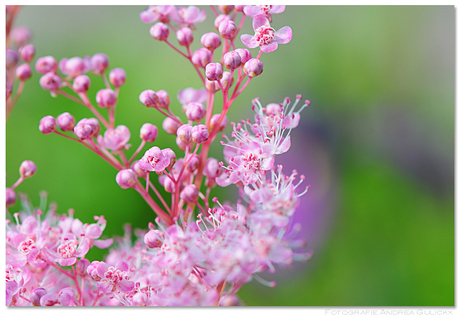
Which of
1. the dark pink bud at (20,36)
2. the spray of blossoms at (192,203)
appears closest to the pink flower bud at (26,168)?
the spray of blossoms at (192,203)

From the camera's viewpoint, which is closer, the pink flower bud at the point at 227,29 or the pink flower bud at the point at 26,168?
the pink flower bud at the point at 227,29

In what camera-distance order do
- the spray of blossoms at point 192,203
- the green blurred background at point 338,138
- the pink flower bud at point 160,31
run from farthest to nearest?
1. the green blurred background at point 338,138
2. the pink flower bud at point 160,31
3. the spray of blossoms at point 192,203

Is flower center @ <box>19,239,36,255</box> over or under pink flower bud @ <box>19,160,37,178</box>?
under

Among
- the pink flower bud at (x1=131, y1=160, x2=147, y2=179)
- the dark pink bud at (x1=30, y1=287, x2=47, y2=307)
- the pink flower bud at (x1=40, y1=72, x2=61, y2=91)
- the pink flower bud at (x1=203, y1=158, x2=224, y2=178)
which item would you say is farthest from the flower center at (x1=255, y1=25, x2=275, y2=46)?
the dark pink bud at (x1=30, y1=287, x2=47, y2=307)

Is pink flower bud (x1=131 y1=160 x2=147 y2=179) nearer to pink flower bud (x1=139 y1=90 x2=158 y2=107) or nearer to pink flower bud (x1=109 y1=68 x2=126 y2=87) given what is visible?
pink flower bud (x1=139 y1=90 x2=158 y2=107)

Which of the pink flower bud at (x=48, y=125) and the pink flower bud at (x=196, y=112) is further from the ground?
the pink flower bud at (x=196, y=112)

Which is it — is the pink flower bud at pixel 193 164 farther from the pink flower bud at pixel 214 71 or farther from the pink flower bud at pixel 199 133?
the pink flower bud at pixel 214 71
